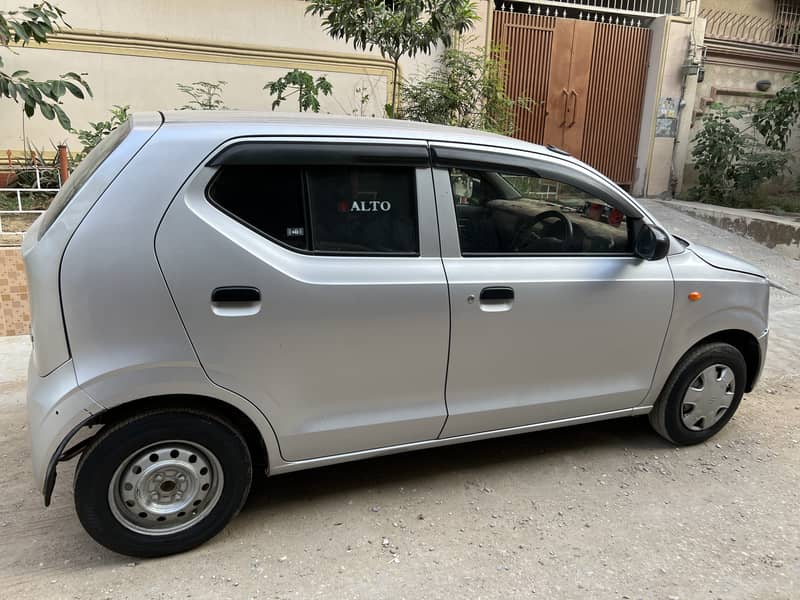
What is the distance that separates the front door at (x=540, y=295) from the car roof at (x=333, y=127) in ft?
0.33

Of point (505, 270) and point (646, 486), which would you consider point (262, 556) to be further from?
point (646, 486)

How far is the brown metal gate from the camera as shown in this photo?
9.64m

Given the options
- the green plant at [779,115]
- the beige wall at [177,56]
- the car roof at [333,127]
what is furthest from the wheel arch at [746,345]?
the green plant at [779,115]

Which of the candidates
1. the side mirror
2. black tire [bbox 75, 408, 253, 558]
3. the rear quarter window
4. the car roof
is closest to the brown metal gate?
the side mirror

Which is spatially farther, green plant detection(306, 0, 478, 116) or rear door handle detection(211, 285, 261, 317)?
green plant detection(306, 0, 478, 116)

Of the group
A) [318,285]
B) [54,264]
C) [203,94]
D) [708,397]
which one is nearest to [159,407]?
[54,264]

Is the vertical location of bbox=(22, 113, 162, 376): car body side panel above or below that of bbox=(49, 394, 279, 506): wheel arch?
above

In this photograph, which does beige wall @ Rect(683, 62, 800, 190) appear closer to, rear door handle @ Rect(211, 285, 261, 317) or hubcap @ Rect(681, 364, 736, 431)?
hubcap @ Rect(681, 364, 736, 431)

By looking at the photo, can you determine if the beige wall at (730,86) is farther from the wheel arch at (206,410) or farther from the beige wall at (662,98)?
the wheel arch at (206,410)

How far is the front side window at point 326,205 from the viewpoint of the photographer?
2.59m

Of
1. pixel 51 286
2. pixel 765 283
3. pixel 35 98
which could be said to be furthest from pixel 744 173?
pixel 51 286

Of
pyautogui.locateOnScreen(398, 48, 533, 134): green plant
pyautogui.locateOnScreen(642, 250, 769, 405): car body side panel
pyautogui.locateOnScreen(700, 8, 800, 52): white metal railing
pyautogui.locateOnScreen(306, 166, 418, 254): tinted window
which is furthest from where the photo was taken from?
pyautogui.locateOnScreen(700, 8, 800, 52): white metal railing

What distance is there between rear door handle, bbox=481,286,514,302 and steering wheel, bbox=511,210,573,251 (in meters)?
0.26

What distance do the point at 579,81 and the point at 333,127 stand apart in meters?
8.47
